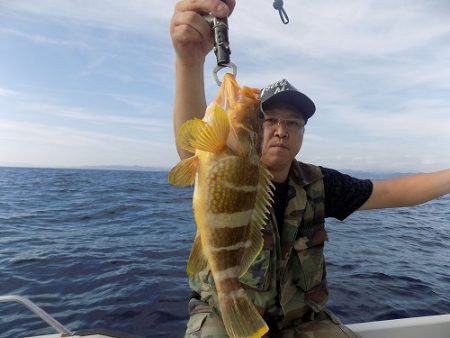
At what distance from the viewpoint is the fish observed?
209 centimetres

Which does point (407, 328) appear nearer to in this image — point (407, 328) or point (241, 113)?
point (407, 328)

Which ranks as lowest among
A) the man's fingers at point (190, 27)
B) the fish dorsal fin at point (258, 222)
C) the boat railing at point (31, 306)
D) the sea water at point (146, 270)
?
the sea water at point (146, 270)

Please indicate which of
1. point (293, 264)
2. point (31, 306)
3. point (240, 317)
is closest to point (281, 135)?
point (293, 264)

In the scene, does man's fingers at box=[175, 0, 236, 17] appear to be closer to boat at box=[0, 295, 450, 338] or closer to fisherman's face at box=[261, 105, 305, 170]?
fisherman's face at box=[261, 105, 305, 170]

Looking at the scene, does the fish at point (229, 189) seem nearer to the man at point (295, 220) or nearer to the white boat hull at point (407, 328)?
the man at point (295, 220)

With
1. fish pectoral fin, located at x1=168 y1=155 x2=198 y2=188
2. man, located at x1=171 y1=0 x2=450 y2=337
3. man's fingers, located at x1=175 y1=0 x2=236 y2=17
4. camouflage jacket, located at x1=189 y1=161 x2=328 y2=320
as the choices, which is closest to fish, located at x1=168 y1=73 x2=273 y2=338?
fish pectoral fin, located at x1=168 y1=155 x2=198 y2=188

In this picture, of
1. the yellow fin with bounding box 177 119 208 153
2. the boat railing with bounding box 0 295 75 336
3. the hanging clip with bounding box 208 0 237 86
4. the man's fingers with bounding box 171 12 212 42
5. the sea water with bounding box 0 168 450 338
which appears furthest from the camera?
the sea water with bounding box 0 168 450 338

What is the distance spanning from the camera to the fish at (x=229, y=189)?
209 centimetres

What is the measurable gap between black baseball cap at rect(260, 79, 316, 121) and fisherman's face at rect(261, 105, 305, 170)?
71 millimetres

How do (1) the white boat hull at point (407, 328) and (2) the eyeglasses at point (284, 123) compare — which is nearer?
(2) the eyeglasses at point (284, 123)

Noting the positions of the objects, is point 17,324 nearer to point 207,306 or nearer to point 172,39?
point 207,306

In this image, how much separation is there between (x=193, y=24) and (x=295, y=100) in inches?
72.6

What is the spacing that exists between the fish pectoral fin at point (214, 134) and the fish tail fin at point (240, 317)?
94 cm

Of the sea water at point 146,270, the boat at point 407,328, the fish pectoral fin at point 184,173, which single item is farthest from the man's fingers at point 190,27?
the sea water at point 146,270
